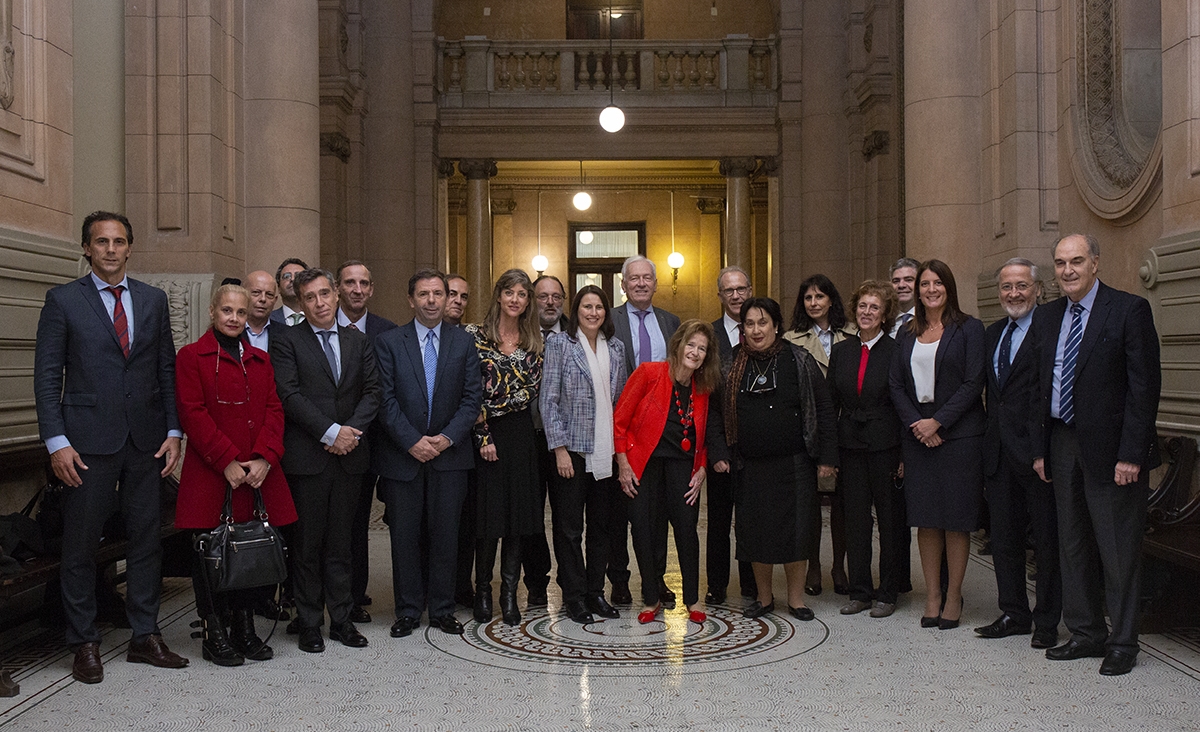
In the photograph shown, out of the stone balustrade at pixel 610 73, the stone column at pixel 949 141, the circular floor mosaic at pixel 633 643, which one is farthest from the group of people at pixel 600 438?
the stone balustrade at pixel 610 73

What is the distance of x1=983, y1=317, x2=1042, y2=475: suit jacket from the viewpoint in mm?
5133

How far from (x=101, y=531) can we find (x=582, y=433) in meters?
2.33

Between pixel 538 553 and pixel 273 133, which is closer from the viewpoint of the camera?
pixel 538 553

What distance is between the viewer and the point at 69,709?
4211 millimetres

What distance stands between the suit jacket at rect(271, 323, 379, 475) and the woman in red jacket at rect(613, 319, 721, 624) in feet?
4.52

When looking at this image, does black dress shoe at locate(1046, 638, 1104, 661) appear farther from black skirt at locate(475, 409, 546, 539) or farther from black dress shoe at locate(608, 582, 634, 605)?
black skirt at locate(475, 409, 546, 539)

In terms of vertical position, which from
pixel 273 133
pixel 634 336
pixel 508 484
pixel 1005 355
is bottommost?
pixel 508 484

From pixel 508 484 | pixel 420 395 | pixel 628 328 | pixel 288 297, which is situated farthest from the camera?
pixel 288 297

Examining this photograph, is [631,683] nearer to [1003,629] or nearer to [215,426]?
[1003,629]

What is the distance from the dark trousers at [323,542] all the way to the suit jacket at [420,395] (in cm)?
27

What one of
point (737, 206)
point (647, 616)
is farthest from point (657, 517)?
point (737, 206)

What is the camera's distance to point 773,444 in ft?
18.3

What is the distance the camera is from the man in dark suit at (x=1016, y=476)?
5.14 metres

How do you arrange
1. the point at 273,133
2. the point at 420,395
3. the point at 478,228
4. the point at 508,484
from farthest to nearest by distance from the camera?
the point at 478,228 < the point at 273,133 < the point at 508,484 < the point at 420,395
